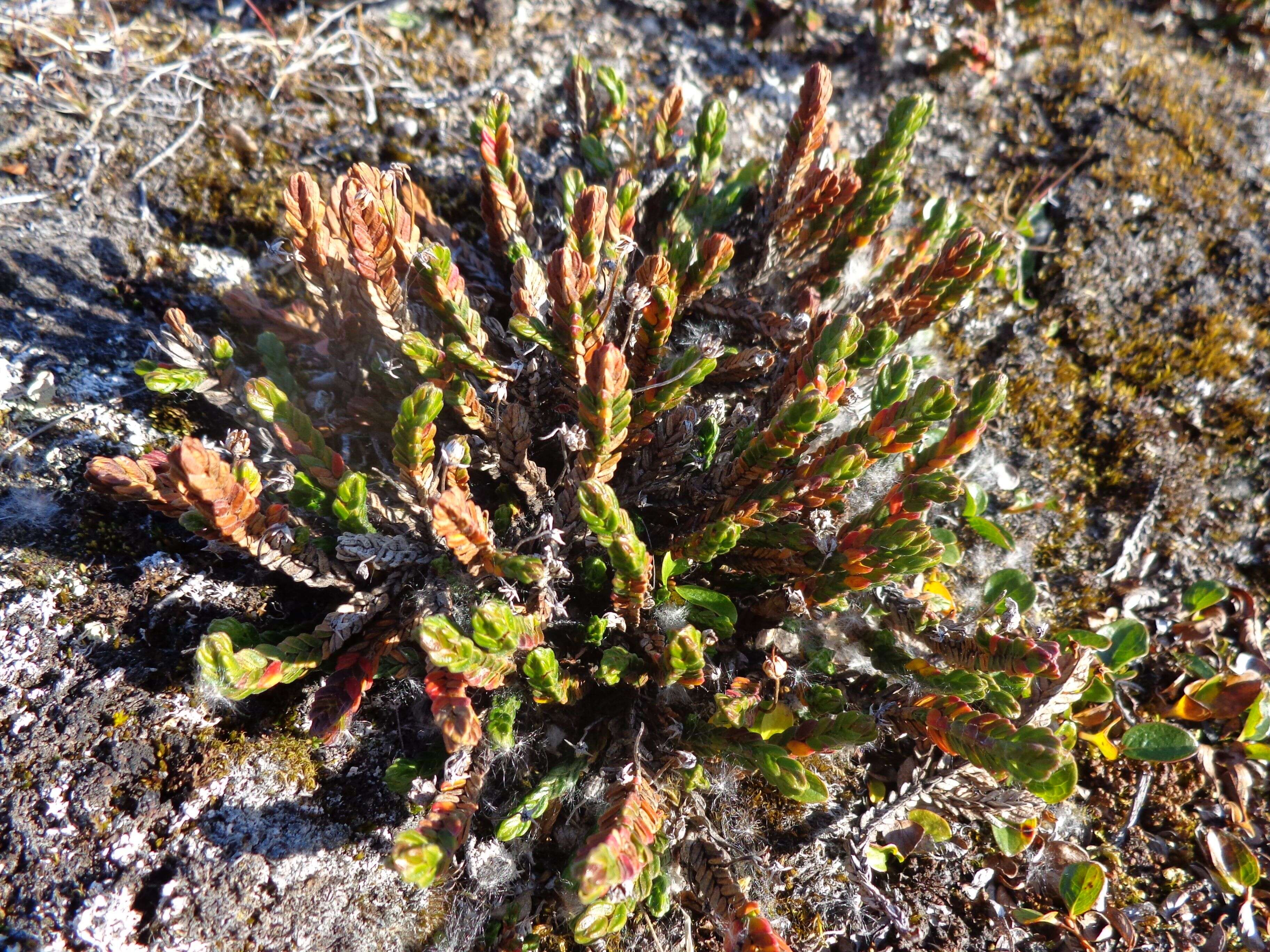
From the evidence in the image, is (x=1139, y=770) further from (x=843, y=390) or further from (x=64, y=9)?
(x=64, y=9)

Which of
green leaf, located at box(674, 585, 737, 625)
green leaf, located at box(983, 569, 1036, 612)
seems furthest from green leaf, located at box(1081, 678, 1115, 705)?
green leaf, located at box(674, 585, 737, 625)

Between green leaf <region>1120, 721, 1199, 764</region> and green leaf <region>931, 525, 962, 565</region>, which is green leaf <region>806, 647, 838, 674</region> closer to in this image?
green leaf <region>931, 525, 962, 565</region>

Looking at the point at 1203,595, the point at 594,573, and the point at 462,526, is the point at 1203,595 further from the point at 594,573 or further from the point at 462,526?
the point at 462,526

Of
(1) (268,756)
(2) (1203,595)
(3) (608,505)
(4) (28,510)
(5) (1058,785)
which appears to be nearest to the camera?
(3) (608,505)

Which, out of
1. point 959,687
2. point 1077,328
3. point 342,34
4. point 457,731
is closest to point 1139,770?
point 959,687

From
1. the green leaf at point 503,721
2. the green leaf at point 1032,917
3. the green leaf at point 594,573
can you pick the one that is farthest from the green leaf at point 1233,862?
the green leaf at point 503,721

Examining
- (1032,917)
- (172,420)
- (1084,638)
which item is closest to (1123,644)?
(1084,638)
